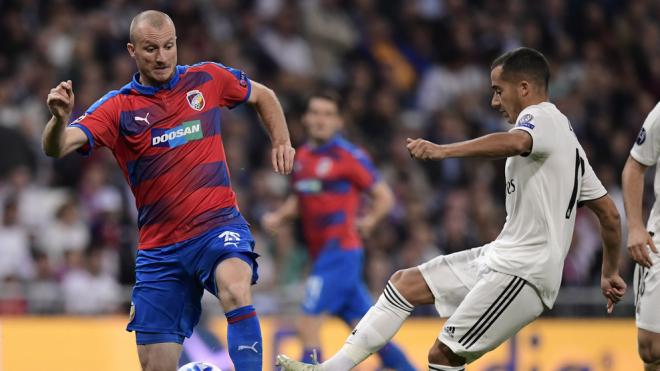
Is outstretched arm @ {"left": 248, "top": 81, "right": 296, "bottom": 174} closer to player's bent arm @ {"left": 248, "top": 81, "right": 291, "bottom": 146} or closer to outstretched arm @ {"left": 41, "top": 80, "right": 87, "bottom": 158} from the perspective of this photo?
player's bent arm @ {"left": 248, "top": 81, "right": 291, "bottom": 146}

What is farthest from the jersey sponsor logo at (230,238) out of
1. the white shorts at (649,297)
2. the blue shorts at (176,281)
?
the white shorts at (649,297)

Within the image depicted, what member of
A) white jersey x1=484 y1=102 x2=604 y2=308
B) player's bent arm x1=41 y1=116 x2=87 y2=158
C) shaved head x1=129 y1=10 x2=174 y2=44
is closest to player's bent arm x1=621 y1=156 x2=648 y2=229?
white jersey x1=484 y1=102 x2=604 y2=308

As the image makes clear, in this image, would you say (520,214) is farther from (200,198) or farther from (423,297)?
(200,198)

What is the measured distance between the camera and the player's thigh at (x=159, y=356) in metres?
6.49

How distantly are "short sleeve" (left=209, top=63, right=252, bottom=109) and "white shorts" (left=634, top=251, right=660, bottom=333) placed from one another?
2531 mm

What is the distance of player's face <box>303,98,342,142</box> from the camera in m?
9.88

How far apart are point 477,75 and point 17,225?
699 centimetres

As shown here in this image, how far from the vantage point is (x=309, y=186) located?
9.84 m

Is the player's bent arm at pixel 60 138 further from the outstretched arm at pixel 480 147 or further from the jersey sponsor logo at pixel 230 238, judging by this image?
the outstretched arm at pixel 480 147

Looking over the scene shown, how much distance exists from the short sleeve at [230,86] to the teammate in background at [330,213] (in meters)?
2.92

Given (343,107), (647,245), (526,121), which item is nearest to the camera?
(526,121)

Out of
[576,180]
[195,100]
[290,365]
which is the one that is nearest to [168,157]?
[195,100]

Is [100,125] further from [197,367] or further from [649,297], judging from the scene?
[649,297]

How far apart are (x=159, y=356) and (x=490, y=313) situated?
187 centimetres
